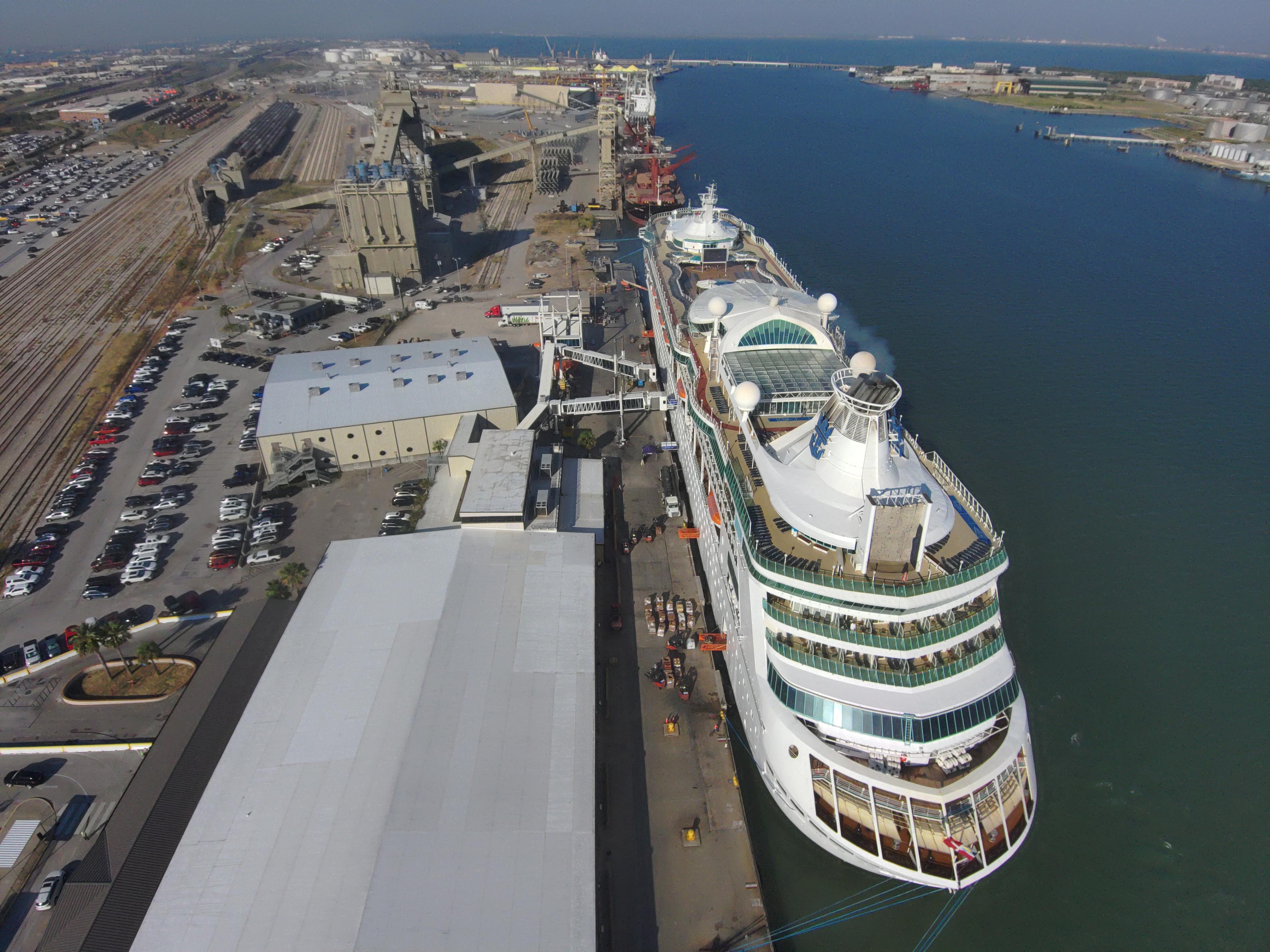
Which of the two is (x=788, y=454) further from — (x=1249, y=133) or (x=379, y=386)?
(x=1249, y=133)

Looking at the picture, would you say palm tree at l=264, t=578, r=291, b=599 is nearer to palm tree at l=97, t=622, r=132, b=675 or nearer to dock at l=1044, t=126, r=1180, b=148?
palm tree at l=97, t=622, r=132, b=675

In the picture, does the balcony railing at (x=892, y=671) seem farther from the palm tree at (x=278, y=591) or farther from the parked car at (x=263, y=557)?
the parked car at (x=263, y=557)

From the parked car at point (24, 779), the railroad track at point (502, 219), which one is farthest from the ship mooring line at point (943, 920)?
the railroad track at point (502, 219)

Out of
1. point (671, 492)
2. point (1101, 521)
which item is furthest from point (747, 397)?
point (1101, 521)

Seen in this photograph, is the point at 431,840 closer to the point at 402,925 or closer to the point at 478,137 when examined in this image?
the point at 402,925

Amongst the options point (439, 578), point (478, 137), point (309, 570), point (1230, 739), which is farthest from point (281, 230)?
point (1230, 739)

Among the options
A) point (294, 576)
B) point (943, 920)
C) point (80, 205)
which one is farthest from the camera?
point (80, 205)

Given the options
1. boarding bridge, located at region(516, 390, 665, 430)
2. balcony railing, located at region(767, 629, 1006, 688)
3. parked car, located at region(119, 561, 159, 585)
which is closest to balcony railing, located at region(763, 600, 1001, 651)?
balcony railing, located at region(767, 629, 1006, 688)
